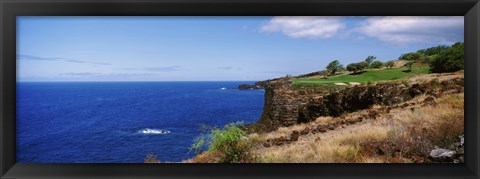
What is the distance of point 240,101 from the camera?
203 inches

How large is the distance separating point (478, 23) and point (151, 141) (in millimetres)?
3534

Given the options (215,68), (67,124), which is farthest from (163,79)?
(67,124)

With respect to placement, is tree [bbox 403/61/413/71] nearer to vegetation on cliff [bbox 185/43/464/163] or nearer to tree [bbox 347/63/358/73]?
vegetation on cliff [bbox 185/43/464/163]

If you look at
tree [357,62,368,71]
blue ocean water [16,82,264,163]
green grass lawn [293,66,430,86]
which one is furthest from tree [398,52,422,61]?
blue ocean water [16,82,264,163]

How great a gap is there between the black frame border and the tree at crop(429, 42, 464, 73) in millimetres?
1812

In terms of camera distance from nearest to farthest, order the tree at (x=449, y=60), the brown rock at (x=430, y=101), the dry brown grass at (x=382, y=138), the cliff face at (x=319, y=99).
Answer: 1. the dry brown grass at (x=382, y=138)
2. the brown rock at (x=430, y=101)
3. the tree at (x=449, y=60)
4. the cliff face at (x=319, y=99)

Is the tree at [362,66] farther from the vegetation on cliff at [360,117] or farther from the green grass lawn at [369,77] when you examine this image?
the green grass lawn at [369,77]

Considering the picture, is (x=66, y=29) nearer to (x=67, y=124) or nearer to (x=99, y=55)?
(x=99, y=55)

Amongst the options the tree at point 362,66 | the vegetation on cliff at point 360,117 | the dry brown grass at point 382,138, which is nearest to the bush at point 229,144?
the vegetation on cliff at point 360,117

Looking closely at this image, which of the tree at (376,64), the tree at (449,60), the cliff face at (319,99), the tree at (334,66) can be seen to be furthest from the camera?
the cliff face at (319,99)

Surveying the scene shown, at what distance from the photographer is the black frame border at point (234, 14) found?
2.08 m

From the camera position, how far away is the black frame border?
208 cm

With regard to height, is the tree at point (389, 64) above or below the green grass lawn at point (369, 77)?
above

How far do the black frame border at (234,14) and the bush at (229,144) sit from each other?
500 mm
